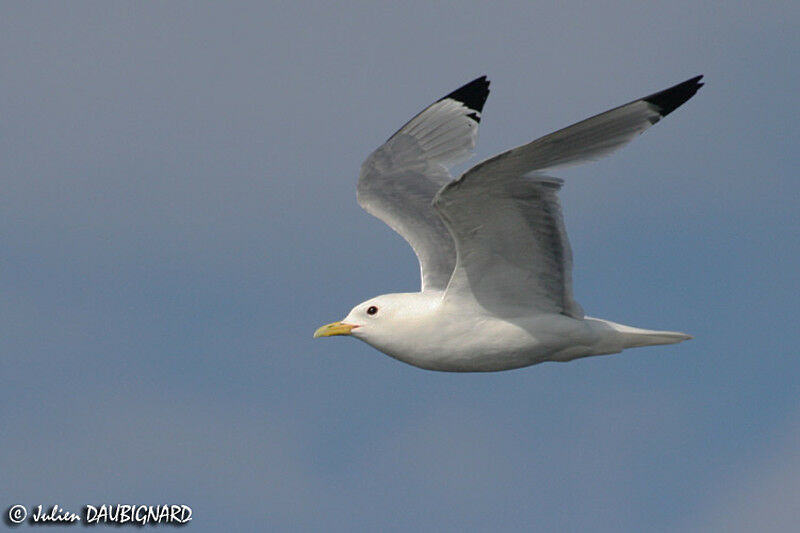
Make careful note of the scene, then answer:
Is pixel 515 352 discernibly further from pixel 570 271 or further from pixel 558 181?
pixel 558 181

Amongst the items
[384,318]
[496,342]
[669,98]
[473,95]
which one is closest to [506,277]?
[496,342]

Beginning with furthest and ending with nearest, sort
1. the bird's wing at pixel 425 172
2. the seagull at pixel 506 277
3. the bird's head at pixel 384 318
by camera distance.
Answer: the bird's wing at pixel 425 172 < the bird's head at pixel 384 318 < the seagull at pixel 506 277

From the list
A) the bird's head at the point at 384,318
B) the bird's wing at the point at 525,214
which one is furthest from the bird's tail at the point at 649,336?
the bird's head at the point at 384,318

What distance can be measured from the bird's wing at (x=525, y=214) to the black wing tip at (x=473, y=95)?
5473 mm

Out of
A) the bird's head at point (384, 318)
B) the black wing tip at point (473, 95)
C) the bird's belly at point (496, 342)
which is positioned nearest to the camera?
the bird's belly at point (496, 342)

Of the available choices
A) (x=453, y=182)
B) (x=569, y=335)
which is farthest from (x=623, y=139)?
(x=569, y=335)

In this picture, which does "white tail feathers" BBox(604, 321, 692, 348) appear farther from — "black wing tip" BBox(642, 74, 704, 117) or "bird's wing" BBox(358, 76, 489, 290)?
"black wing tip" BBox(642, 74, 704, 117)

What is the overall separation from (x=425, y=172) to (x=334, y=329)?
3886mm

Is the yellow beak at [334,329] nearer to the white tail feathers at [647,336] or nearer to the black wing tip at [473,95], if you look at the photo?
the white tail feathers at [647,336]

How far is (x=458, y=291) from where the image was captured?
12508 millimetres

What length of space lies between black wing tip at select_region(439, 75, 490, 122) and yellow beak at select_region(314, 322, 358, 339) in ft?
17.1

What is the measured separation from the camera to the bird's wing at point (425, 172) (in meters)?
14.4

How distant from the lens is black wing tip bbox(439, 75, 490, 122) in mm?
17422

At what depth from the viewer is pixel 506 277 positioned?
40.4ft
